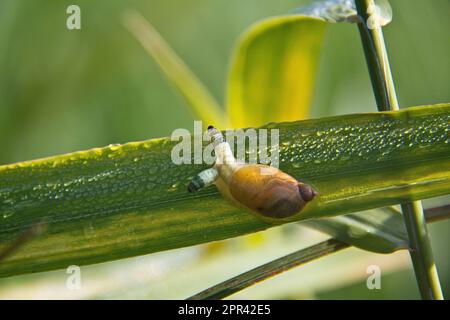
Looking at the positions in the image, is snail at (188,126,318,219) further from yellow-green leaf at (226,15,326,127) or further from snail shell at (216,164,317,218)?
yellow-green leaf at (226,15,326,127)

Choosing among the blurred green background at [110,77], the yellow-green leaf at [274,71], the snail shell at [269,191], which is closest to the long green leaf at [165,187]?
the snail shell at [269,191]

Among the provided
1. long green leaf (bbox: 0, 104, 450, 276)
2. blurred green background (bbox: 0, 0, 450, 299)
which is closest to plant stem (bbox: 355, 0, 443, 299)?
long green leaf (bbox: 0, 104, 450, 276)

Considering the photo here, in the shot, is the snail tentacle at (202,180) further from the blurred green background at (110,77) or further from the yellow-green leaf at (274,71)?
the blurred green background at (110,77)

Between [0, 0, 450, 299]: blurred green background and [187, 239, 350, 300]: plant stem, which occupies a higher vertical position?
[0, 0, 450, 299]: blurred green background

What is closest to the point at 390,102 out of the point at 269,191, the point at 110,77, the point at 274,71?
the point at 269,191

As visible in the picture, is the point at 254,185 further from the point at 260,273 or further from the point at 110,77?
the point at 110,77
